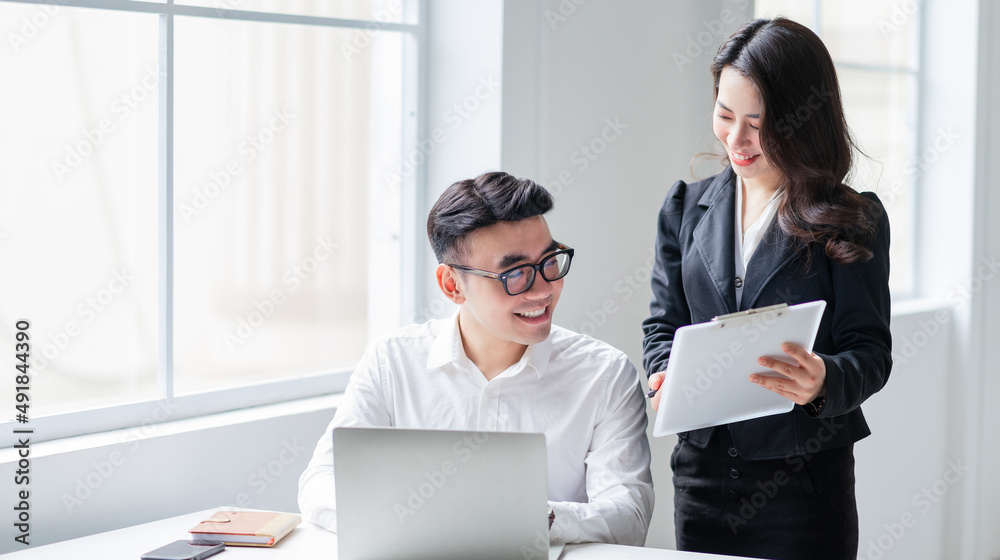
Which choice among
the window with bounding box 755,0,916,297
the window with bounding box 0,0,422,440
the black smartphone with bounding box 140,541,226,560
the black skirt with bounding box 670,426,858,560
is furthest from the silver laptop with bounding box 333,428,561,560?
the window with bounding box 755,0,916,297

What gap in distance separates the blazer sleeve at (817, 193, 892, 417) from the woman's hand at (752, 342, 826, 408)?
74mm

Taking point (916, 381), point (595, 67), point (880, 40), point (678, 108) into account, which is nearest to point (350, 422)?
point (595, 67)

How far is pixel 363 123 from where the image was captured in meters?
2.64

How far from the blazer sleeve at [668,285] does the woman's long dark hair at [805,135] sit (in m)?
0.28

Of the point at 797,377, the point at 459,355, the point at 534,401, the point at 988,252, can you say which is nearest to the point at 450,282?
the point at 459,355

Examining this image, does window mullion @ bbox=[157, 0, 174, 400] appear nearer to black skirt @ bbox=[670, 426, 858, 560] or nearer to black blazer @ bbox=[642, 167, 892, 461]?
black blazer @ bbox=[642, 167, 892, 461]

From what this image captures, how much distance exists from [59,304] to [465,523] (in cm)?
121

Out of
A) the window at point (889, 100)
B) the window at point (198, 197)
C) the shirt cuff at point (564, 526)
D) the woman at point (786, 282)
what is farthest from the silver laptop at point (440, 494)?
the window at point (889, 100)

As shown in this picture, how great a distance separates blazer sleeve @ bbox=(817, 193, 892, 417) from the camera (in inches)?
66.6

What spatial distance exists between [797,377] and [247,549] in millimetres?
1043

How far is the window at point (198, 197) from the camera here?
196 centimetres

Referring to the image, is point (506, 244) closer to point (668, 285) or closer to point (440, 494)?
point (668, 285)

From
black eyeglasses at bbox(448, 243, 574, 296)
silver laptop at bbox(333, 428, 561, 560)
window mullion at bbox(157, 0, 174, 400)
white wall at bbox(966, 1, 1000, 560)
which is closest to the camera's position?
silver laptop at bbox(333, 428, 561, 560)

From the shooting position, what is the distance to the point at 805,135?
1.76 metres
